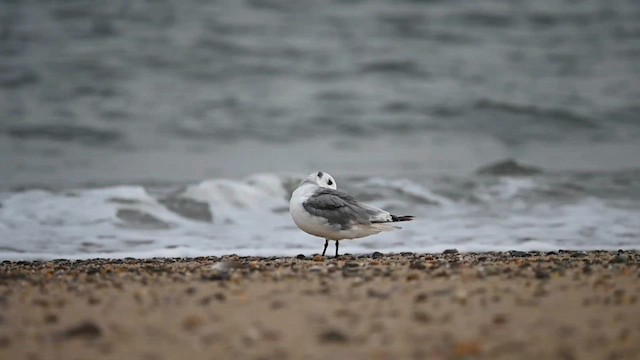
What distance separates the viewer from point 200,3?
25.1 meters

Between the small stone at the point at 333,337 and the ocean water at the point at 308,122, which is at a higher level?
the ocean water at the point at 308,122

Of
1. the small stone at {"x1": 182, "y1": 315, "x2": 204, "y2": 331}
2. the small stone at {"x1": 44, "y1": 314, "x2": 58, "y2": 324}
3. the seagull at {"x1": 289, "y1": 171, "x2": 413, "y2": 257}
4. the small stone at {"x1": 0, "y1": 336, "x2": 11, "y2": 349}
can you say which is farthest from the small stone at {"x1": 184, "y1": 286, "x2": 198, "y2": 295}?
the seagull at {"x1": 289, "y1": 171, "x2": 413, "y2": 257}

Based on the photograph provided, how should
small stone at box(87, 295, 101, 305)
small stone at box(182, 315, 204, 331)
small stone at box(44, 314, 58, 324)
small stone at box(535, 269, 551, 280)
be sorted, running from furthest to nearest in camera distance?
small stone at box(535, 269, 551, 280)
small stone at box(87, 295, 101, 305)
small stone at box(44, 314, 58, 324)
small stone at box(182, 315, 204, 331)

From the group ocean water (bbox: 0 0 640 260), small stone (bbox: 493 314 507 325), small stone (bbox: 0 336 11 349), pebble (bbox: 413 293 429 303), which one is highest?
ocean water (bbox: 0 0 640 260)

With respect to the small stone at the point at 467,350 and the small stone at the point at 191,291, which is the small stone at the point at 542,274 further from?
the small stone at the point at 191,291

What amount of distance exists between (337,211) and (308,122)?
10489 millimetres

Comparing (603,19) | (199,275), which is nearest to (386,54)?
(603,19)

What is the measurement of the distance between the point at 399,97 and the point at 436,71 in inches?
86.3

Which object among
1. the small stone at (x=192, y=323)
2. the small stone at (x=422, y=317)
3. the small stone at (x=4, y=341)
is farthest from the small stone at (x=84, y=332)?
the small stone at (x=422, y=317)

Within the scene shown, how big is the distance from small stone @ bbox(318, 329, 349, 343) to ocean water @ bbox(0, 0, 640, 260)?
4.39m

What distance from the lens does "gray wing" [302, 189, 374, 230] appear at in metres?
7.01

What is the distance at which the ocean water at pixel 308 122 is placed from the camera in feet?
31.2

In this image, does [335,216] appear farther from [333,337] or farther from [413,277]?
[333,337]

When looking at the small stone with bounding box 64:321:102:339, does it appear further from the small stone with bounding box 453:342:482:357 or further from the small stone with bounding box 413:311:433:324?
the small stone with bounding box 453:342:482:357
